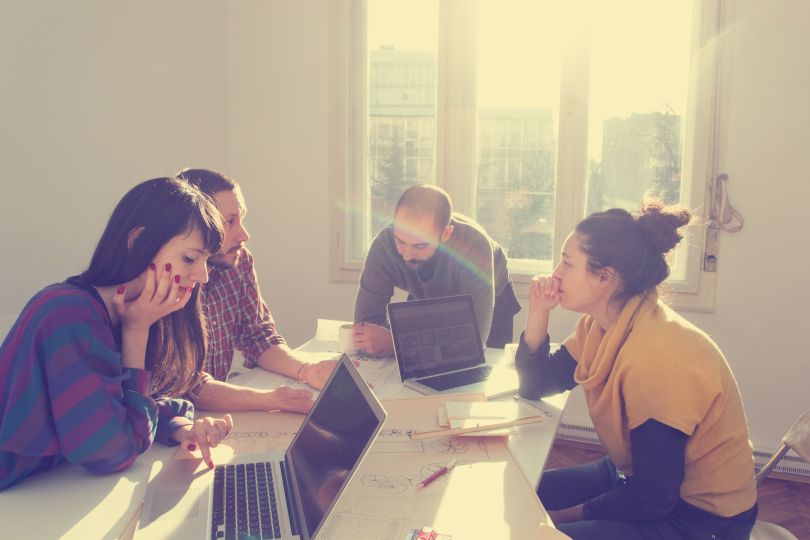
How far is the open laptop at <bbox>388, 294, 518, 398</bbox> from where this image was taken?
184 cm

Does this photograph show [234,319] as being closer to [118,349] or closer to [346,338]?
[346,338]

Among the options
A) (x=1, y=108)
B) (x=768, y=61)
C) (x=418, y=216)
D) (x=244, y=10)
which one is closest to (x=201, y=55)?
(x=244, y=10)

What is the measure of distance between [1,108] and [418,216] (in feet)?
4.74

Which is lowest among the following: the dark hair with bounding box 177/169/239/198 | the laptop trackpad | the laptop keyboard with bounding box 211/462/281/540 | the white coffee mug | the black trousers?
the black trousers

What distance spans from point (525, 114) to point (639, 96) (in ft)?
1.74

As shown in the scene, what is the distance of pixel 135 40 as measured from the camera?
2930 mm

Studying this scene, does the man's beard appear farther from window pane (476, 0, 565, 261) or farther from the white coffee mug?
window pane (476, 0, 565, 261)

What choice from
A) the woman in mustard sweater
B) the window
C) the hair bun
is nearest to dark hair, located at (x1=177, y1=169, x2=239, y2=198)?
the woman in mustard sweater

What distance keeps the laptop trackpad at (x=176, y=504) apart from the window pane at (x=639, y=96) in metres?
2.53

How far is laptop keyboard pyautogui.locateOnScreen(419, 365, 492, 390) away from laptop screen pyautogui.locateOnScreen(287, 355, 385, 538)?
2.03 feet

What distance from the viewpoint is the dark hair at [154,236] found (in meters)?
1.25

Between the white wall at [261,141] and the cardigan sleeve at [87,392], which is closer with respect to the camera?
the cardigan sleeve at [87,392]

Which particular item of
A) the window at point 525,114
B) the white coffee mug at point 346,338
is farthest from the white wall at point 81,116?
the white coffee mug at point 346,338

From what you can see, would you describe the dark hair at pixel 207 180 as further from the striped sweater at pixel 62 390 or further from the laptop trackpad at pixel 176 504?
the laptop trackpad at pixel 176 504
